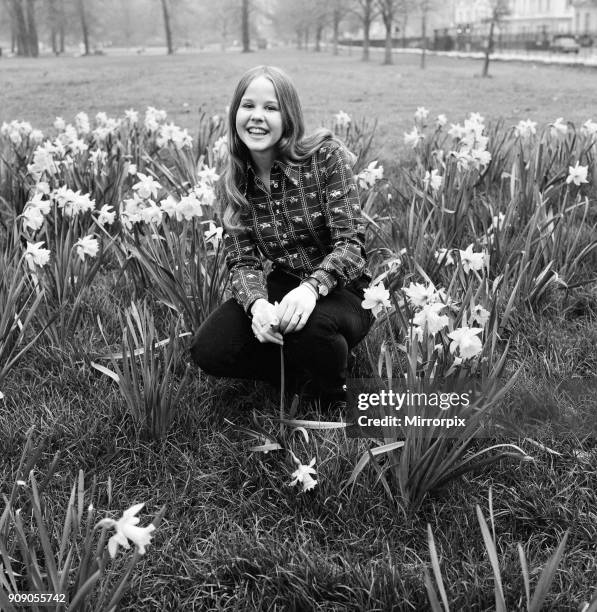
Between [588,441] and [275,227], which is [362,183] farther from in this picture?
[588,441]

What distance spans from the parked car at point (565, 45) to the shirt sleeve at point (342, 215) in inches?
1132

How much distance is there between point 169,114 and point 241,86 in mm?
8043

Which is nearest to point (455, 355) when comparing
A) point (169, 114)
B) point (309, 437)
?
point (309, 437)

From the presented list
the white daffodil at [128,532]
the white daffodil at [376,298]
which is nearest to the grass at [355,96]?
the white daffodil at [376,298]

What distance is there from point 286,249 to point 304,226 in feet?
0.38

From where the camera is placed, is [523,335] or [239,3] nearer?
[523,335]

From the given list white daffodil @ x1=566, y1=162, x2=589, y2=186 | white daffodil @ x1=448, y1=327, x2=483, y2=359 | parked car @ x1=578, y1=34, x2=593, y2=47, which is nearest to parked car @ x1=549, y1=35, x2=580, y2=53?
parked car @ x1=578, y1=34, x2=593, y2=47

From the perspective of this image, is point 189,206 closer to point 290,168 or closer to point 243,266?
point 243,266

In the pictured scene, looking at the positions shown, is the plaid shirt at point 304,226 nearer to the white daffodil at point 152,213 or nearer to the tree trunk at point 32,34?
the white daffodil at point 152,213

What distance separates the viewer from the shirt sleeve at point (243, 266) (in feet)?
7.38

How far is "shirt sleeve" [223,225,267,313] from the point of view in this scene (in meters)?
2.25

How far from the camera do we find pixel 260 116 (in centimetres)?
221

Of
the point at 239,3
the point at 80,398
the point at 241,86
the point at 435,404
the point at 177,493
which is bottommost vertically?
the point at 177,493

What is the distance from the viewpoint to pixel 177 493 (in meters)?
1.93
